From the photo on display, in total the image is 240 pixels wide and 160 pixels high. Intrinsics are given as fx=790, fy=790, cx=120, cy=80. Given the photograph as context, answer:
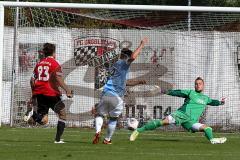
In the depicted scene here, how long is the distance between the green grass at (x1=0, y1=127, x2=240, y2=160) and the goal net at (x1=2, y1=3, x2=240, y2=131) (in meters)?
5.86

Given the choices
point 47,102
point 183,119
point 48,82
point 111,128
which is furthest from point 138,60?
point 111,128

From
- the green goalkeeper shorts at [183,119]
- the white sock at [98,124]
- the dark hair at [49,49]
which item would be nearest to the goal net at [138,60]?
the green goalkeeper shorts at [183,119]

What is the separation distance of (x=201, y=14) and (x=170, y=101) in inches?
107

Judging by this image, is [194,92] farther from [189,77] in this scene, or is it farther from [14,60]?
[14,60]

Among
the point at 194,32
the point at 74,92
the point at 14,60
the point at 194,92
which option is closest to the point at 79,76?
the point at 74,92

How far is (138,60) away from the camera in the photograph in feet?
77.0

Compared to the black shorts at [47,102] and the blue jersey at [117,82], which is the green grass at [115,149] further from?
the blue jersey at [117,82]

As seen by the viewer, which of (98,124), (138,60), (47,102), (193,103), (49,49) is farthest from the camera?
(138,60)

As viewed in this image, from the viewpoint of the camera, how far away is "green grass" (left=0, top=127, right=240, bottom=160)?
12.4 meters

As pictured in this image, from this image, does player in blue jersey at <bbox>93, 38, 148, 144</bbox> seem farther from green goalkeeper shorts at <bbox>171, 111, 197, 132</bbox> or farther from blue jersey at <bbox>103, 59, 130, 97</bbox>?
green goalkeeper shorts at <bbox>171, 111, 197, 132</bbox>

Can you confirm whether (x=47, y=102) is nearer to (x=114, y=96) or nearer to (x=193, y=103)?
(x=114, y=96)

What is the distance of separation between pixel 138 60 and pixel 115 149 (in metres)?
9.78

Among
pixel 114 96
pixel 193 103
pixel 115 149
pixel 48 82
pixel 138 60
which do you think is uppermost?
pixel 138 60

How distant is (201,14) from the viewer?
76.1 feet
